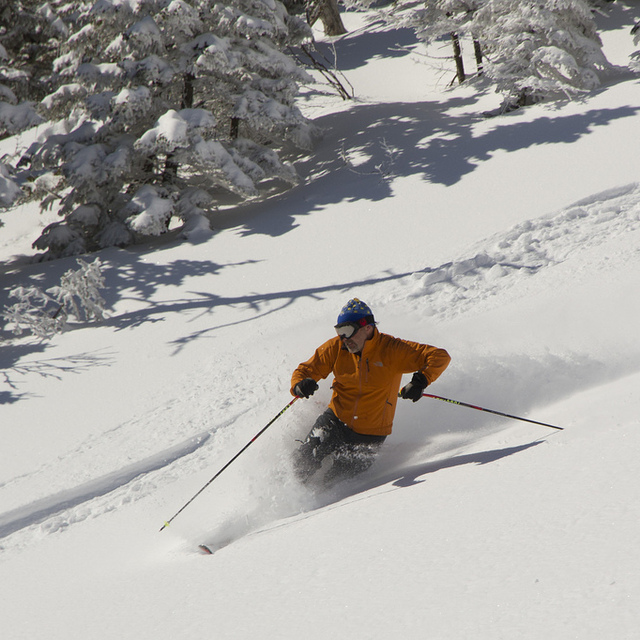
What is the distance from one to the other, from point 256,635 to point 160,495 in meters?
3.12

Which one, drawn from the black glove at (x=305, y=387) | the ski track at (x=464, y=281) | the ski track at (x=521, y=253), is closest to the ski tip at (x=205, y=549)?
the black glove at (x=305, y=387)

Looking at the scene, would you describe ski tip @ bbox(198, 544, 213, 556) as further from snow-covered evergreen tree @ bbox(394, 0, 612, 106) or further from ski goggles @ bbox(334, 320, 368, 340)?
snow-covered evergreen tree @ bbox(394, 0, 612, 106)

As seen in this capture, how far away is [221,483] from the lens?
17.1 feet

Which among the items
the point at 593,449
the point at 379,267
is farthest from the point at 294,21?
the point at 593,449

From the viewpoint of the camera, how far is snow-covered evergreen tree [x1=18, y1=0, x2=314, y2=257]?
12.3 metres

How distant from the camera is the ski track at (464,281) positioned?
548 cm

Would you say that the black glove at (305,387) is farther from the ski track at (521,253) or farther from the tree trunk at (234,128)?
the tree trunk at (234,128)

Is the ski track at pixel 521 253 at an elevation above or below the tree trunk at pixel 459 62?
below

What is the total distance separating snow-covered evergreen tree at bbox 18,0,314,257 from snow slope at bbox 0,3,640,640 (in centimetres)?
102

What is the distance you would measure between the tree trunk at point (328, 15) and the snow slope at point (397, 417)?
13.9 m

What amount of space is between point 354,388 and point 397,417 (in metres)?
0.90

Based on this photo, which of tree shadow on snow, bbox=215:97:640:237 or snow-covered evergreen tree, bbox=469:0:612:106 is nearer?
tree shadow on snow, bbox=215:97:640:237

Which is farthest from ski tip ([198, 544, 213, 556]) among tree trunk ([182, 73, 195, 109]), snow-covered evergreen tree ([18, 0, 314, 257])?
tree trunk ([182, 73, 195, 109])

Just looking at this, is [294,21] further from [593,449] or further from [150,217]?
[593,449]
